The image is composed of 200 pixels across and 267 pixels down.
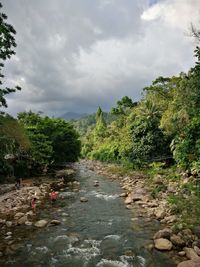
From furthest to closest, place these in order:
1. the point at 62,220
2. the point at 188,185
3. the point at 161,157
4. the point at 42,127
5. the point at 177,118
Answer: the point at 42,127 → the point at 161,157 → the point at 177,118 → the point at 188,185 → the point at 62,220

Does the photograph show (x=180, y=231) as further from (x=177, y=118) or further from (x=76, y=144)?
(x=76, y=144)

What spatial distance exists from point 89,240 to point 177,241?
2.93 m

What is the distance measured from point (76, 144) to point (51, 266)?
2981cm

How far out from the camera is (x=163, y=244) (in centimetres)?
768

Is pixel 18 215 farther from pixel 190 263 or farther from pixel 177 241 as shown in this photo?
pixel 190 263

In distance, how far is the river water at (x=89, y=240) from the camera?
7.04 m

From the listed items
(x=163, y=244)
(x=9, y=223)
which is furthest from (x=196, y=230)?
(x=9, y=223)

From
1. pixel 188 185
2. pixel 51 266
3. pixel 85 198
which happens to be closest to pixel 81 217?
pixel 85 198

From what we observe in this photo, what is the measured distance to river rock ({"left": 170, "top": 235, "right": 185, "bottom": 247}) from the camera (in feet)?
25.0

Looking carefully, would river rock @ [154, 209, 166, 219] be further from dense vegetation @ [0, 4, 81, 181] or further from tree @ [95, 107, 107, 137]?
tree @ [95, 107, 107, 137]

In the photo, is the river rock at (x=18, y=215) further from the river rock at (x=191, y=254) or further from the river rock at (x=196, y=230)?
the river rock at (x=196, y=230)

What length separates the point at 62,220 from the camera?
35.4 ft

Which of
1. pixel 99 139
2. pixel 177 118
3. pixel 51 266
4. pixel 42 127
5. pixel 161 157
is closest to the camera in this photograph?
pixel 51 266

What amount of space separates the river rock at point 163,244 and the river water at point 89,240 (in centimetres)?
27
